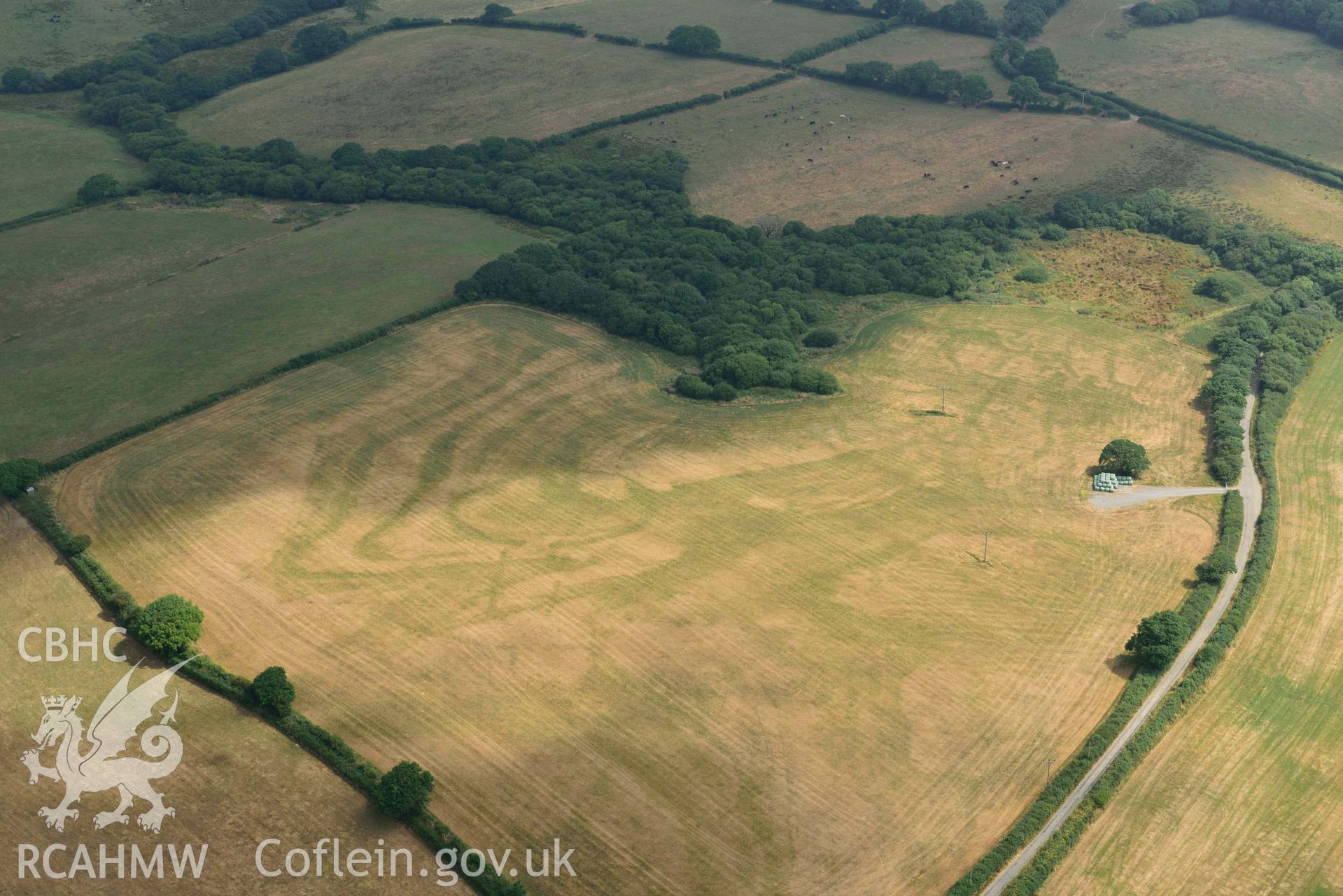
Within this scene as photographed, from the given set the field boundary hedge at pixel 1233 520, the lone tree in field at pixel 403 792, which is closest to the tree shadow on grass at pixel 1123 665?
the field boundary hedge at pixel 1233 520

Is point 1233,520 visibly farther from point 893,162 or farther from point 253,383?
point 893,162

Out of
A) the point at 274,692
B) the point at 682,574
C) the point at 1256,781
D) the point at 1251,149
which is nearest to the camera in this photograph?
the point at 1256,781

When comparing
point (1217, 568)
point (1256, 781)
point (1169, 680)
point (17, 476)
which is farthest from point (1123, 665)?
point (17, 476)

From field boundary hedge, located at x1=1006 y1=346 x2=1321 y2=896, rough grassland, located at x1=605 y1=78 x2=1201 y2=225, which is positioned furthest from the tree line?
field boundary hedge, located at x1=1006 y1=346 x2=1321 y2=896

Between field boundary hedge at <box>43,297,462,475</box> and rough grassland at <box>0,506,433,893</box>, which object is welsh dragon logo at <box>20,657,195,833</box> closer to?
rough grassland at <box>0,506,433,893</box>

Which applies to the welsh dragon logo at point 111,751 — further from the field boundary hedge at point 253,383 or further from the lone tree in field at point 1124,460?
the lone tree in field at point 1124,460

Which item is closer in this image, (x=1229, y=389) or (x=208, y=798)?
(x=208, y=798)
